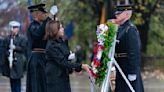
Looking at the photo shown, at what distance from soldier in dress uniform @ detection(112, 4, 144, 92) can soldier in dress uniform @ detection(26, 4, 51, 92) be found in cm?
150

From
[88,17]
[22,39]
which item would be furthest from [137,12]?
[22,39]

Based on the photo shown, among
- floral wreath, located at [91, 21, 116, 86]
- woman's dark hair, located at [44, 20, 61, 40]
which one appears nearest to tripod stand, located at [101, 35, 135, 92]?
floral wreath, located at [91, 21, 116, 86]

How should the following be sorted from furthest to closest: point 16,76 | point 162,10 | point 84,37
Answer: point 84,37
point 162,10
point 16,76

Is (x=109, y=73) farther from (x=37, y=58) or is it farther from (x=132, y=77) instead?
(x=37, y=58)

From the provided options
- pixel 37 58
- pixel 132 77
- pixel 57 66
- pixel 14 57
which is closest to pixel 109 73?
pixel 132 77

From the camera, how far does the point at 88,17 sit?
34750mm

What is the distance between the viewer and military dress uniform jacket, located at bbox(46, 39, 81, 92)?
9.62 metres

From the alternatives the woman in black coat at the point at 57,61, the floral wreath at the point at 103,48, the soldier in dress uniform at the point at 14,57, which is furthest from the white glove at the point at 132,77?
the soldier in dress uniform at the point at 14,57

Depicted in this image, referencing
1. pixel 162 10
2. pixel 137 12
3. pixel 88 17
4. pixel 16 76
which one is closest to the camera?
pixel 16 76

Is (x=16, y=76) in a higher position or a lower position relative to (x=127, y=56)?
lower

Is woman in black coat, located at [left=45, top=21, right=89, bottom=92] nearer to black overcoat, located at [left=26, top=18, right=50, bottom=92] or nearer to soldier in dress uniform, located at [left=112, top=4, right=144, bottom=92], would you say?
soldier in dress uniform, located at [left=112, top=4, right=144, bottom=92]

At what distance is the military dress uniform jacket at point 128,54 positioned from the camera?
31.7 feet

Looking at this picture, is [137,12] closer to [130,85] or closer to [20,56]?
[20,56]

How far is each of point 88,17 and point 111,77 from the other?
80.5 feet
